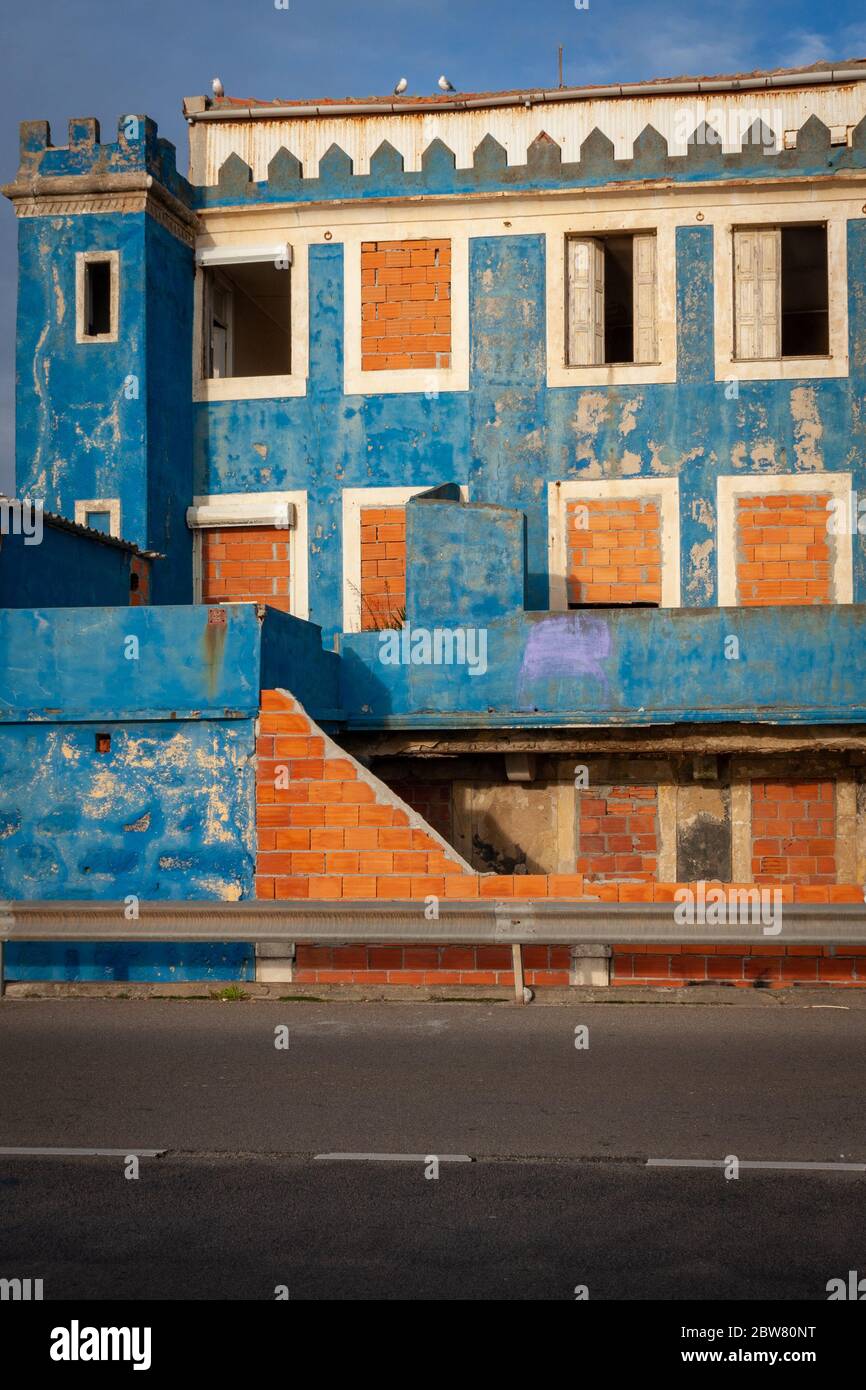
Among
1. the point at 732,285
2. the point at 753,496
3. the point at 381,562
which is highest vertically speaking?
the point at 732,285

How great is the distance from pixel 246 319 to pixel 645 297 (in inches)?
263

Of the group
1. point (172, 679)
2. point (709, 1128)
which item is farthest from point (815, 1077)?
point (172, 679)

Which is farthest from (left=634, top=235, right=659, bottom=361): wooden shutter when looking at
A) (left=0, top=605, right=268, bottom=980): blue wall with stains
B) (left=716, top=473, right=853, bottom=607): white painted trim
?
(left=0, top=605, right=268, bottom=980): blue wall with stains

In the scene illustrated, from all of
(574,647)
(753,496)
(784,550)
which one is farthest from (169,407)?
(784,550)

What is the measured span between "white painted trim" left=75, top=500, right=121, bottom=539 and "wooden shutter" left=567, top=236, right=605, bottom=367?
6.15 m

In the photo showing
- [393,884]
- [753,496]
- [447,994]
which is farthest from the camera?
[753,496]

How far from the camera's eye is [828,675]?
47.4ft

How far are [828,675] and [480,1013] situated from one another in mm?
6683

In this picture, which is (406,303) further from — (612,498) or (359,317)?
(612,498)

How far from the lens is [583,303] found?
17.8 metres

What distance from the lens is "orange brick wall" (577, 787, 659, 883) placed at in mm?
15602

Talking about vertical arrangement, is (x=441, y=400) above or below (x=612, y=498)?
above

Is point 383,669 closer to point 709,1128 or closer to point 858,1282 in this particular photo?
point 709,1128

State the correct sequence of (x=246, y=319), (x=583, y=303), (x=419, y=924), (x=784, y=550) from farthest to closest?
(x=246, y=319)
(x=583, y=303)
(x=784, y=550)
(x=419, y=924)
